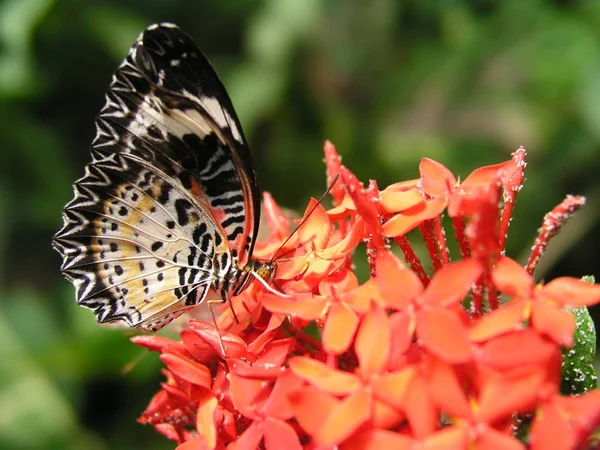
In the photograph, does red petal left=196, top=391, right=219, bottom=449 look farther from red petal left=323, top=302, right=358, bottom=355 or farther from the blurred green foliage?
the blurred green foliage

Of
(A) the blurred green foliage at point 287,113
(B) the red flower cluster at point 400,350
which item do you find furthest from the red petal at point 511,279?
(A) the blurred green foliage at point 287,113

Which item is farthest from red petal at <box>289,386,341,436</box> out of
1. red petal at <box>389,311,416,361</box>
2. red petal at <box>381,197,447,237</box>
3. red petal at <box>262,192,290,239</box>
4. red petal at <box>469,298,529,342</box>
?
red petal at <box>262,192,290,239</box>

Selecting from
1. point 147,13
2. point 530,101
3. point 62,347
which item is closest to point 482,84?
point 530,101

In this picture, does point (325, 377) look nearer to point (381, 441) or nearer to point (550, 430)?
point (381, 441)

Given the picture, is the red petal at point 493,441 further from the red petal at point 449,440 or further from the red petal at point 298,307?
the red petal at point 298,307

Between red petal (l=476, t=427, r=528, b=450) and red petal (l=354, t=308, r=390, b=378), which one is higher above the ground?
red petal (l=354, t=308, r=390, b=378)

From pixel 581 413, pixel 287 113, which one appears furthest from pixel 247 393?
pixel 287 113

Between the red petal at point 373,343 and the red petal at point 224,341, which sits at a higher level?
the red petal at point 224,341
